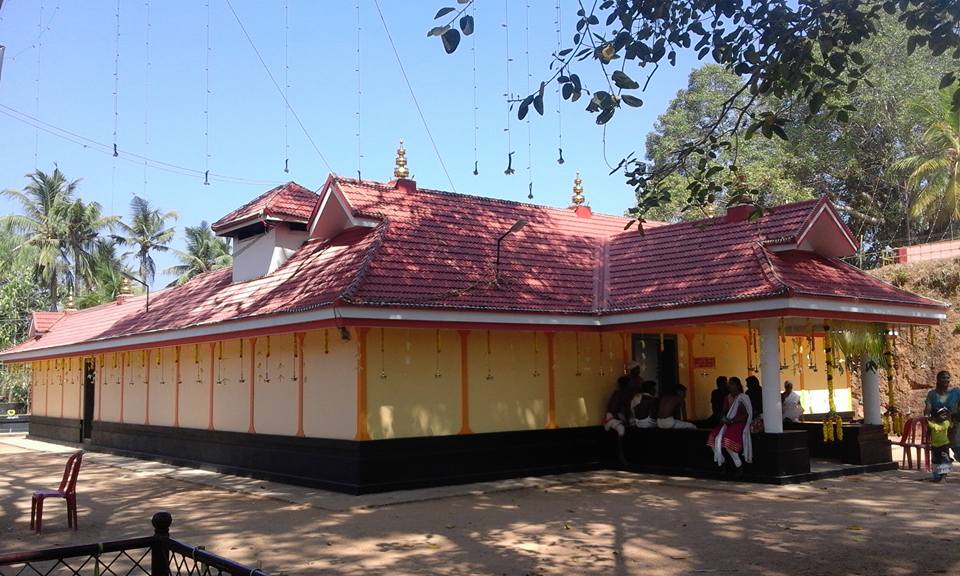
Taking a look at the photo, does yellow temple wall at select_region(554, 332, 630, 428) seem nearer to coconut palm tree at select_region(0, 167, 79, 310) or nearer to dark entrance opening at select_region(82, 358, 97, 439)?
dark entrance opening at select_region(82, 358, 97, 439)

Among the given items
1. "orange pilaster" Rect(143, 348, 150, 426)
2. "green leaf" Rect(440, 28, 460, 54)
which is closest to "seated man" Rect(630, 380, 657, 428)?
"green leaf" Rect(440, 28, 460, 54)

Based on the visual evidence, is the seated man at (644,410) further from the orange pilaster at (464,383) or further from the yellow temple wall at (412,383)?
the yellow temple wall at (412,383)

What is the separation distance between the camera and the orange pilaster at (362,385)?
11.9 m

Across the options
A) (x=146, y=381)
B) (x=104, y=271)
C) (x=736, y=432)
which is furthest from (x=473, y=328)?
(x=104, y=271)

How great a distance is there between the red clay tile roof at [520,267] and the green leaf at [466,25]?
5.66 metres

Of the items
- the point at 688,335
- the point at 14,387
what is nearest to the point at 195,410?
the point at 688,335

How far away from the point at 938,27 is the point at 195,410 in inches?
572

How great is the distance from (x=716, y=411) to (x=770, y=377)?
2112 mm

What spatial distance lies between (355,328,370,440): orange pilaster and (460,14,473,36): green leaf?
6.50 m

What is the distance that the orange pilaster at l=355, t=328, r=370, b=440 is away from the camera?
39.1 feet

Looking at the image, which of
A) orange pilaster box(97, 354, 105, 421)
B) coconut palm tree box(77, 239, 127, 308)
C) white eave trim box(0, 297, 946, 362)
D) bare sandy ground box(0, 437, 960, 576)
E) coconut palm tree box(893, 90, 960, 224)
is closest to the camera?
bare sandy ground box(0, 437, 960, 576)

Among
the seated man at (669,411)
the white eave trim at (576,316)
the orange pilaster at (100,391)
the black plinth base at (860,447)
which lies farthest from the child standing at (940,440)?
the orange pilaster at (100,391)

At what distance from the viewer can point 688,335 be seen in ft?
52.7

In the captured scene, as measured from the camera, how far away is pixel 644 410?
46.6 feet
